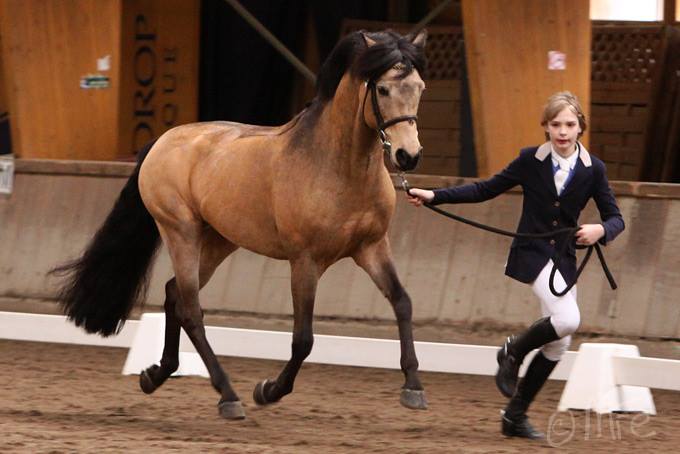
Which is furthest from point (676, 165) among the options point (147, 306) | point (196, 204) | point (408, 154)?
point (408, 154)

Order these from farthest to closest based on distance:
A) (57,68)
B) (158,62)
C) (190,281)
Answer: (158,62) < (57,68) < (190,281)

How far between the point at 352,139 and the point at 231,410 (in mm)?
1536

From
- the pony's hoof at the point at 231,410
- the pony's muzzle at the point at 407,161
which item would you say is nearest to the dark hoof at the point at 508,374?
the pony's muzzle at the point at 407,161

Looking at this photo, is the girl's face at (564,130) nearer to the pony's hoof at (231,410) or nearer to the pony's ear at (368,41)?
the pony's ear at (368,41)

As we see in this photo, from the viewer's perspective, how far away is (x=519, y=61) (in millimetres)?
10859

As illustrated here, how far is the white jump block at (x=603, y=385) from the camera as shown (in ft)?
24.8

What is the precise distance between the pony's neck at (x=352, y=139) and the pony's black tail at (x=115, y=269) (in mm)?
1747

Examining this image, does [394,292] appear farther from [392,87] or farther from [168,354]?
[168,354]

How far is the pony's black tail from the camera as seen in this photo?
8.35 meters

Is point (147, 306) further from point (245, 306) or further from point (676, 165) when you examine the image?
point (676, 165)

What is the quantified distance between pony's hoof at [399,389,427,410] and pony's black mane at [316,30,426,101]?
4.85ft

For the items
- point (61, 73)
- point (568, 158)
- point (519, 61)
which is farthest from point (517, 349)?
point (61, 73)

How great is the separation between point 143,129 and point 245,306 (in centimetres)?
700

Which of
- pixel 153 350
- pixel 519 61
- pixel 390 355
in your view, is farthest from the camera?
pixel 519 61
